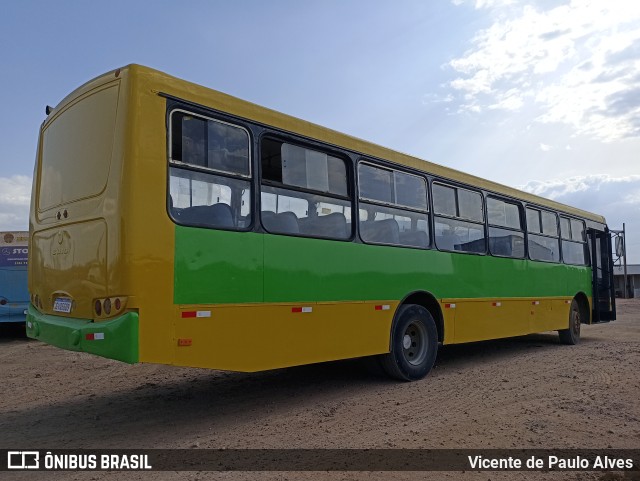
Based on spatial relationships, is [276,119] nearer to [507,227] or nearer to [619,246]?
[507,227]

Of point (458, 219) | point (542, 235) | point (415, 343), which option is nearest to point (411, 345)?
point (415, 343)

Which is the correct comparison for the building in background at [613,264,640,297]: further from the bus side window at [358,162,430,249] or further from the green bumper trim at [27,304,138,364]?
the green bumper trim at [27,304,138,364]

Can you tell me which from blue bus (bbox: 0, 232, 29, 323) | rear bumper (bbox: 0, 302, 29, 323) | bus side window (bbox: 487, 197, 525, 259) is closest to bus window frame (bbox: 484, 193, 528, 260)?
bus side window (bbox: 487, 197, 525, 259)

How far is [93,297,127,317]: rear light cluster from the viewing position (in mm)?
4410

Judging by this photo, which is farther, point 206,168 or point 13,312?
point 13,312

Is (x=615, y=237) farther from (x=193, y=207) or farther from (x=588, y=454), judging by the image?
(x=193, y=207)

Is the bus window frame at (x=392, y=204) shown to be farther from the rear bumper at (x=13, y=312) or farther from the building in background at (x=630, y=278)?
the building in background at (x=630, y=278)

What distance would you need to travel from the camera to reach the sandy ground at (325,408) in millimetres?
4668

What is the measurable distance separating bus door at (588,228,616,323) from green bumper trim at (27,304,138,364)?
39.3ft

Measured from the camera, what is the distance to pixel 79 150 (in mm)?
5289

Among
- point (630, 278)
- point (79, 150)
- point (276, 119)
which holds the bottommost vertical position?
point (630, 278)

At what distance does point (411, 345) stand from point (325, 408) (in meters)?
2.12

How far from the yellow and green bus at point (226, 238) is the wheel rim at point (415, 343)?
0.02m

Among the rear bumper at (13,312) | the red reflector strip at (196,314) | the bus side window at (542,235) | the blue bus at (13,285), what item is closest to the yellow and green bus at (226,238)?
the red reflector strip at (196,314)
